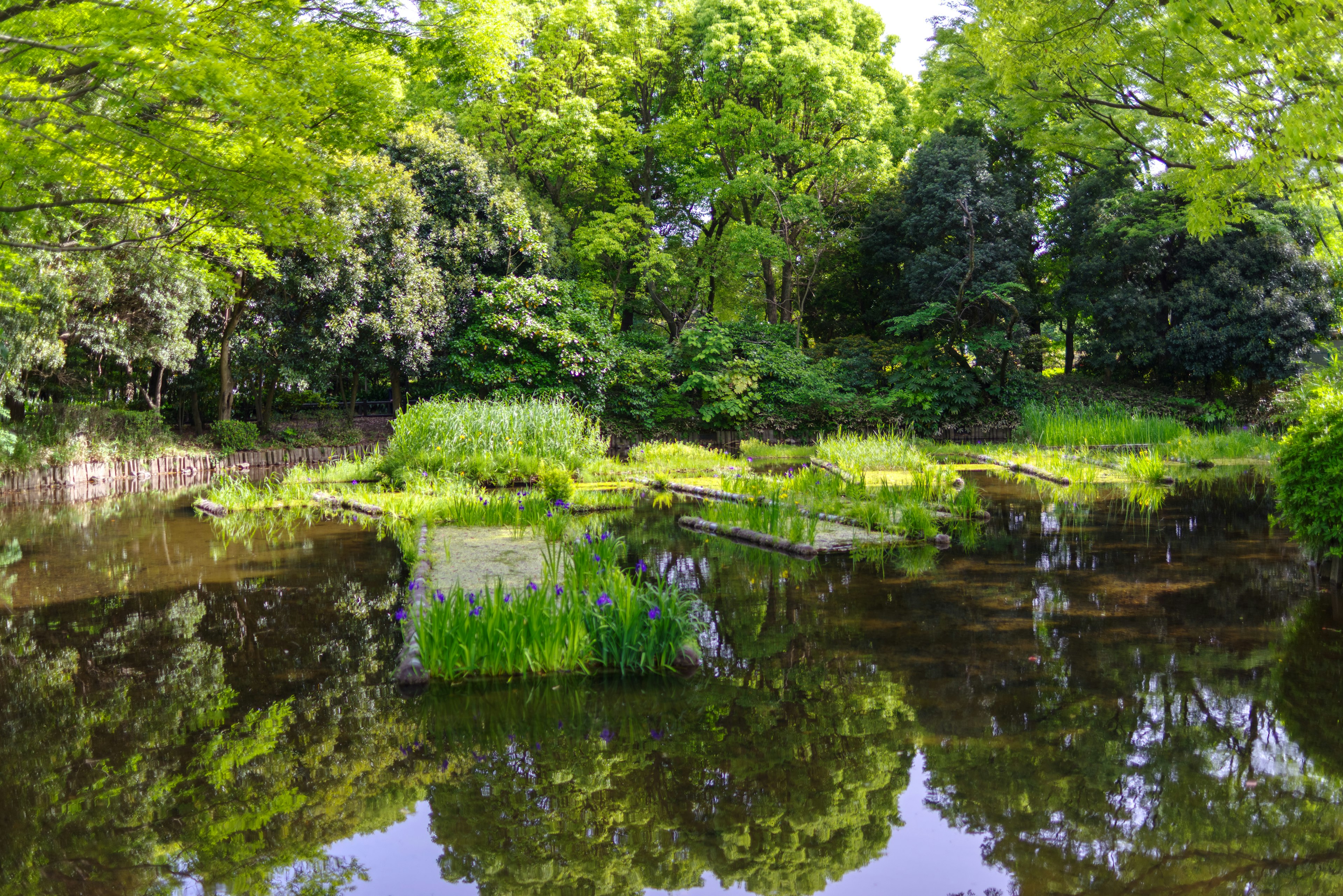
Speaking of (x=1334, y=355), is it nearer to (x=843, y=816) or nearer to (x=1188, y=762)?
(x=1188, y=762)

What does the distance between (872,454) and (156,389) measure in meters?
15.3

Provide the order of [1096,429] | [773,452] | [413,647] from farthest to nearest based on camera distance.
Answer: [773,452] < [1096,429] < [413,647]

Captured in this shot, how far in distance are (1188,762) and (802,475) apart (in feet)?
26.3

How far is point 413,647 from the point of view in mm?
4906

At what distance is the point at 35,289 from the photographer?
13531mm

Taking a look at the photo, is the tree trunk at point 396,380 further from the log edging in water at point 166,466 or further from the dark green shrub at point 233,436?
the dark green shrub at point 233,436

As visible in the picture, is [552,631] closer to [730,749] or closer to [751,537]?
[730,749]

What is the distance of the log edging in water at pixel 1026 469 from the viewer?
524 inches

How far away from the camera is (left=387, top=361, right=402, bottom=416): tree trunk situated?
20.8 meters

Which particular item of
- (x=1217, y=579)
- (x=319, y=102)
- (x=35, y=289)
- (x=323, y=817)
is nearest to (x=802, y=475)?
(x=1217, y=579)

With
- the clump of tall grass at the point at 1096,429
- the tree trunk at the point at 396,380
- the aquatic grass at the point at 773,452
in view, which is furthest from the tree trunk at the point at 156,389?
the clump of tall grass at the point at 1096,429

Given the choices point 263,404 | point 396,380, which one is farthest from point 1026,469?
point 263,404

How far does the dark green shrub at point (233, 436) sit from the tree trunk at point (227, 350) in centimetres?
17

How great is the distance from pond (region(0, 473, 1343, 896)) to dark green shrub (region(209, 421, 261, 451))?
12593 millimetres
